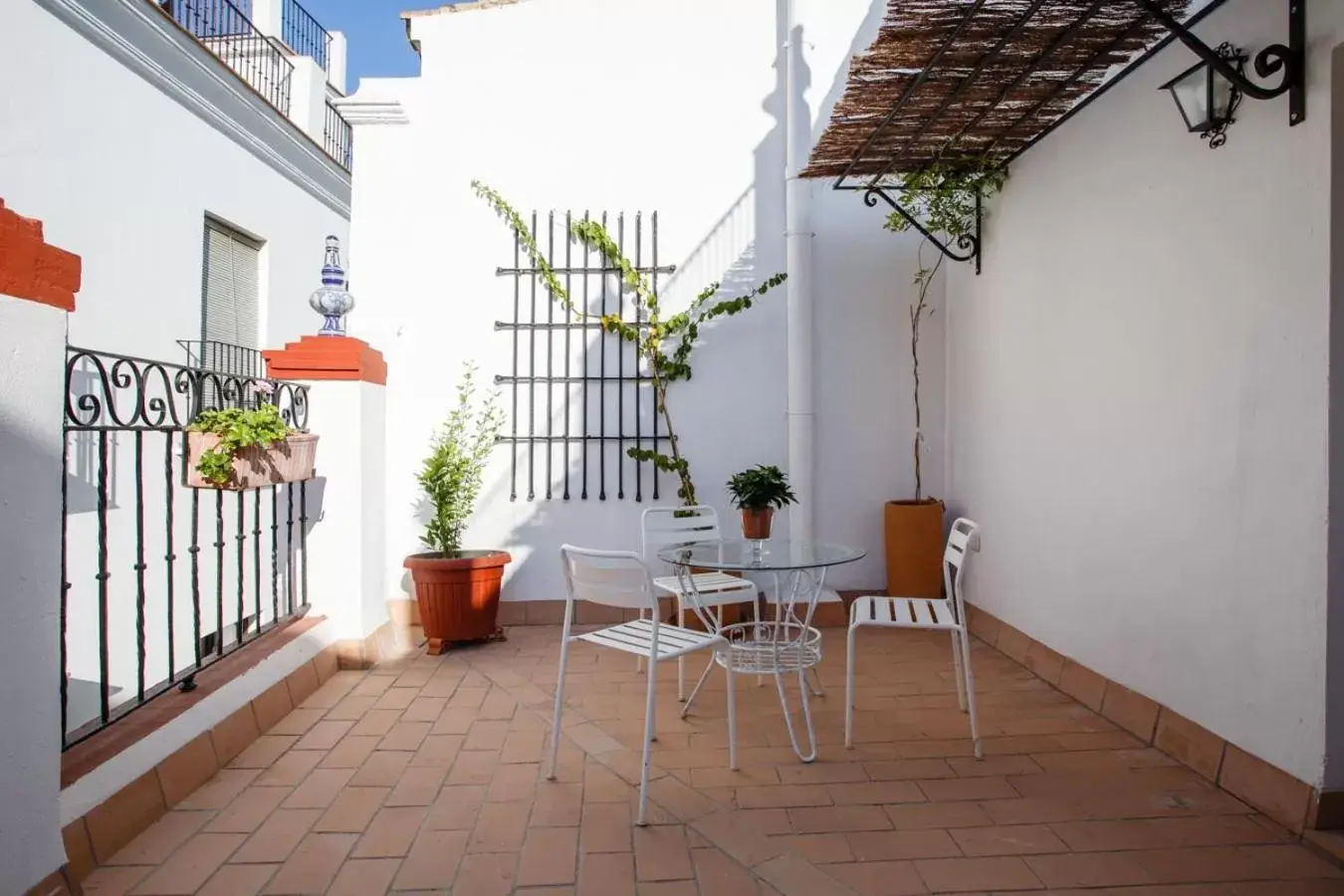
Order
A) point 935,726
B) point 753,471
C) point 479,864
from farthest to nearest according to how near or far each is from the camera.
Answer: point 753,471 → point 935,726 → point 479,864

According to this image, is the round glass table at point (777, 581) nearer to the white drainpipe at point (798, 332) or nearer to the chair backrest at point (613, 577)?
the chair backrest at point (613, 577)

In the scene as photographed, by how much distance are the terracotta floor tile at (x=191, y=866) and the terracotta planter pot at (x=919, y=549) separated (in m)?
3.49

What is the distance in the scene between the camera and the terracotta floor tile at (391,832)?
223cm

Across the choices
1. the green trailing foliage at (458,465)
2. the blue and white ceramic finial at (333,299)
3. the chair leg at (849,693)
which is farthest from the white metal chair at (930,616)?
the blue and white ceramic finial at (333,299)

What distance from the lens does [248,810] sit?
248cm

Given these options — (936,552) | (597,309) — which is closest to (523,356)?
(597,309)

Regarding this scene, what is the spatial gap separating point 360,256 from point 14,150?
2.31 metres

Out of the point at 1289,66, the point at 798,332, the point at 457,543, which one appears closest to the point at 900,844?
the point at 1289,66

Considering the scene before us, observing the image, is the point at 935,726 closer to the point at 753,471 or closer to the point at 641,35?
the point at 753,471

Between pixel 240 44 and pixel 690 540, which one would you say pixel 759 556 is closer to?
pixel 690 540

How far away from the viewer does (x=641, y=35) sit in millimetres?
4992

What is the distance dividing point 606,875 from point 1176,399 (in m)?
2.40

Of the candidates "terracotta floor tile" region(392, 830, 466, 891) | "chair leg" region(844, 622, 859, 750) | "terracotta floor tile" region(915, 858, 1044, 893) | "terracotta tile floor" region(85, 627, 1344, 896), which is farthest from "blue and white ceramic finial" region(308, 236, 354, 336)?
"terracotta floor tile" region(915, 858, 1044, 893)

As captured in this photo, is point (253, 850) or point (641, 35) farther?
point (641, 35)
